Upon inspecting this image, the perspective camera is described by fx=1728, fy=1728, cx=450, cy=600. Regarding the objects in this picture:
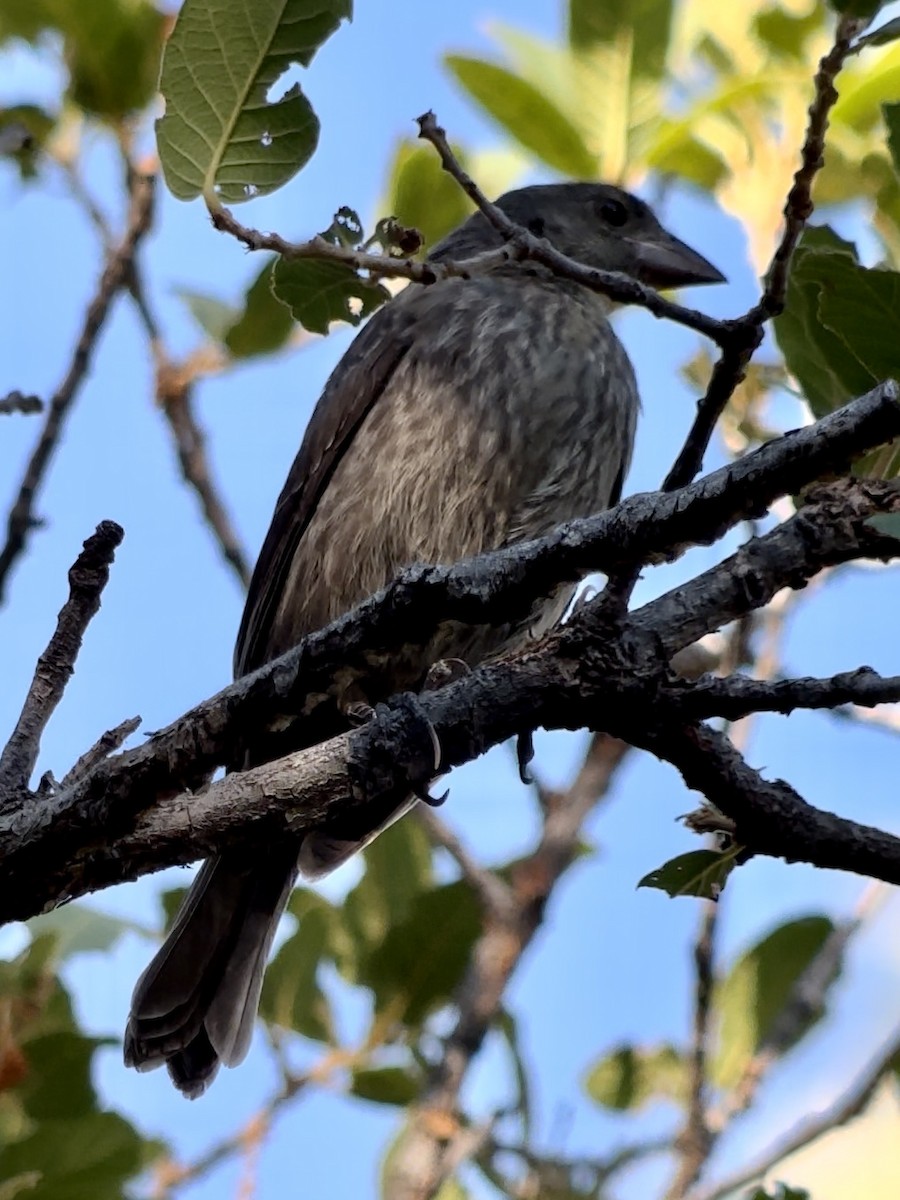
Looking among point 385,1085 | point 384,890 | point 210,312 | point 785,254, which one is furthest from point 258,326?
point 785,254

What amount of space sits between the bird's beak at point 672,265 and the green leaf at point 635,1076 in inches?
70.2

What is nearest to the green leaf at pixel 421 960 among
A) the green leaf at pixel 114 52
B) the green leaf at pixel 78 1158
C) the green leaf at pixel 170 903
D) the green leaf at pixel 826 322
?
the green leaf at pixel 170 903

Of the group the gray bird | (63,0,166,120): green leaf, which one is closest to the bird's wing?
the gray bird

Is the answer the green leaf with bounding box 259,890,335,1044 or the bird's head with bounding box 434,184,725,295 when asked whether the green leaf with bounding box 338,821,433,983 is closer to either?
the green leaf with bounding box 259,890,335,1044

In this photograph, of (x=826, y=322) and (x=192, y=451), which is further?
(x=192, y=451)

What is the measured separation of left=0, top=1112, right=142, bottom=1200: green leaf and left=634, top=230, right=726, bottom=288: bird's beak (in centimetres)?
244

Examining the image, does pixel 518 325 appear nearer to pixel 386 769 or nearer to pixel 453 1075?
pixel 453 1075

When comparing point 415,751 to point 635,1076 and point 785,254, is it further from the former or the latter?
point 635,1076

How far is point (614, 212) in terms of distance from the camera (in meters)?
4.23

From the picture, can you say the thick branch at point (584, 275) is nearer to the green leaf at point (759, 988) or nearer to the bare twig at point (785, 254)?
the bare twig at point (785, 254)

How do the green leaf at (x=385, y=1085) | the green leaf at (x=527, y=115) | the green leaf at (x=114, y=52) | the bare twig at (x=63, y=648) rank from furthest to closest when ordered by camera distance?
the green leaf at (x=527, y=115) → the green leaf at (x=114, y=52) → the green leaf at (x=385, y=1085) → the bare twig at (x=63, y=648)

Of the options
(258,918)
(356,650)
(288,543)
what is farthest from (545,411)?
(356,650)

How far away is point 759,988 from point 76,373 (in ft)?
6.13

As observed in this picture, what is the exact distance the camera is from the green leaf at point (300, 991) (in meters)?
3.37
